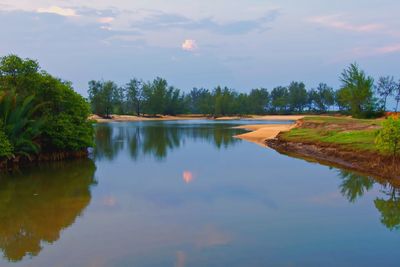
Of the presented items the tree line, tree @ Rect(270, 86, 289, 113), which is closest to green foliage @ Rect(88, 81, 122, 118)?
the tree line

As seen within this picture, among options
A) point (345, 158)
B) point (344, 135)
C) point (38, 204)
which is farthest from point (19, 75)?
point (344, 135)

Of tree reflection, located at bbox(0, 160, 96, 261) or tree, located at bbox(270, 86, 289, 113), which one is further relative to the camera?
tree, located at bbox(270, 86, 289, 113)

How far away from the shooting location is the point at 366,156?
32.4 meters

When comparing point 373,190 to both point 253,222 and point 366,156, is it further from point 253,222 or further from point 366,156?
point 253,222

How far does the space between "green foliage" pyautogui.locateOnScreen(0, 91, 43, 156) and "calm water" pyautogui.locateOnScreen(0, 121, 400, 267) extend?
1932 mm

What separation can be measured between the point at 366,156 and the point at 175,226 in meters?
20.5

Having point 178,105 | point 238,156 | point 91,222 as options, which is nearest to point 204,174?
point 238,156

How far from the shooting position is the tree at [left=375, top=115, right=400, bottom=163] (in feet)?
92.1

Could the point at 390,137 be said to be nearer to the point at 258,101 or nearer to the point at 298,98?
the point at 298,98

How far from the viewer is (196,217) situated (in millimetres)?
18875

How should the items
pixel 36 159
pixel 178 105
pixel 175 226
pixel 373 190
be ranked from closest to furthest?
pixel 175 226, pixel 373 190, pixel 36 159, pixel 178 105

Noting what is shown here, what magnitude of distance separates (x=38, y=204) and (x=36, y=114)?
16.1 metres

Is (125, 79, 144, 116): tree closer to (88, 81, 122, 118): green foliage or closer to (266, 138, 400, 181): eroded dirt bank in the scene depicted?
(88, 81, 122, 118): green foliage

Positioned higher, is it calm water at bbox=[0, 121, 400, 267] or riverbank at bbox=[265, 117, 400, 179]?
riverbank at bbox=[265, 117, 400, 179]
